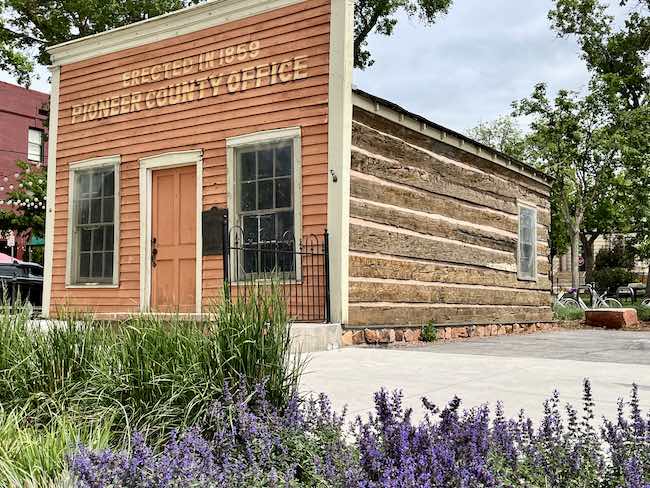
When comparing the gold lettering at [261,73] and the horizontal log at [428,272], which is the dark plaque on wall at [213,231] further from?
the horizontal log at [428,272]

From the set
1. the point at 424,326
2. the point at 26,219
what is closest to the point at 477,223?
the point at 424,326

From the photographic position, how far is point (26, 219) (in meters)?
21.2

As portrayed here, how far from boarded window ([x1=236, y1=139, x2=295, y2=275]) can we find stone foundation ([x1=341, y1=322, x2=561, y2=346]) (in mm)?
1200

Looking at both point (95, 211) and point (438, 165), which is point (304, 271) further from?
point (95, 211)

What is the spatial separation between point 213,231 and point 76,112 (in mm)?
3814

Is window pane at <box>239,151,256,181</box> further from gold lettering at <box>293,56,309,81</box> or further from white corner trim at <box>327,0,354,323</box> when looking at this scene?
white corner trim at <box>327,0,354,323</box>

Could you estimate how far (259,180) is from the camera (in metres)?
9.14

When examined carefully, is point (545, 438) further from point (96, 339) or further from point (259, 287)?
point (96, 339)

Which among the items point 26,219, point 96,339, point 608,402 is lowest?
point 608,402

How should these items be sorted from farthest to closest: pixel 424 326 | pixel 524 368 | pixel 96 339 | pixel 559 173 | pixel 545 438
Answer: pixel 559 173, pixel 424 326, pixel 524 368, pixel 96 339, pixel 545 438

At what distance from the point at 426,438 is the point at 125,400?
1.89 metres

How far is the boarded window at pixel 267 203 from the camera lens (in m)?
8.76

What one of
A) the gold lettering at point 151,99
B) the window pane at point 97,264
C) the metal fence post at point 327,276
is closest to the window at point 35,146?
the window pane at point 97,264

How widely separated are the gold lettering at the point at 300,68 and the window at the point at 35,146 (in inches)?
942
